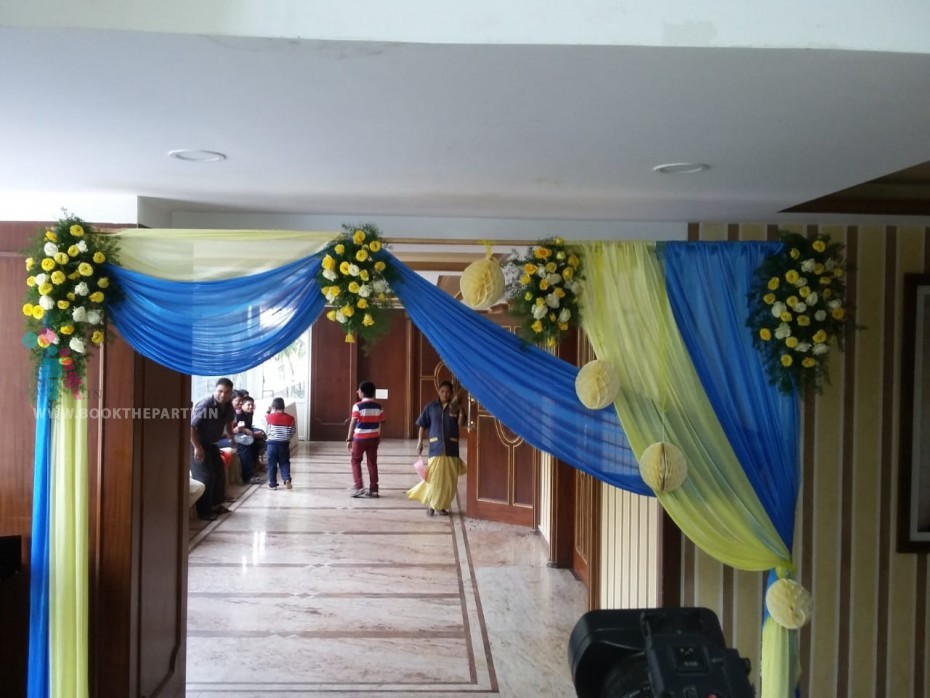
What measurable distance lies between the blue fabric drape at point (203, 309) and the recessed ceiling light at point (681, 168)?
4.67ft

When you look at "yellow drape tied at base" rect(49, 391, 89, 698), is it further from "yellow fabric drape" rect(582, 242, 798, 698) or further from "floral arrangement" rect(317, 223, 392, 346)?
"yellow fabric drape" rect(582, 242, 798, 698)

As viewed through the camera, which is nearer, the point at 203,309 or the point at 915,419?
the point at 203,309

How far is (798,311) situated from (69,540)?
3.25 m

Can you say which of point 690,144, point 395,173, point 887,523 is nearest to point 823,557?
point 887,523

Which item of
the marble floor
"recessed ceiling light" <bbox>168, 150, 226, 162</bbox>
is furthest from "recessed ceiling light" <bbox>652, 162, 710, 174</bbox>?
the marble floor

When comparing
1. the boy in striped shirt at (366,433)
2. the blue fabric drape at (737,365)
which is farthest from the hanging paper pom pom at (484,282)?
the boy in striped shirt at (366,433)

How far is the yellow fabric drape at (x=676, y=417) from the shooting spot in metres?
3.16

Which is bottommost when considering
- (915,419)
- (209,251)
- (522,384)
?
(915,419)

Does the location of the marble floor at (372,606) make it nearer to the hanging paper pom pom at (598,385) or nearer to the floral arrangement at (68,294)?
the hanging paper pom pom at (598,385)

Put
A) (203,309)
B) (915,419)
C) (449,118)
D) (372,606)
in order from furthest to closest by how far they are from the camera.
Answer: (372,606) < (915,419) < (203,309) < (449,118)

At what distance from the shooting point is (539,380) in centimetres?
323

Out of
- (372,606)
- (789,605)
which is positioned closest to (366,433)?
(372,606)

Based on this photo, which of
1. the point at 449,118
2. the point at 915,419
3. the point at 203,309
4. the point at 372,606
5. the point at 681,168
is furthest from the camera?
the point at 372,606

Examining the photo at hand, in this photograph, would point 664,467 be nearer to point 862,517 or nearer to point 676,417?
point 676,417
